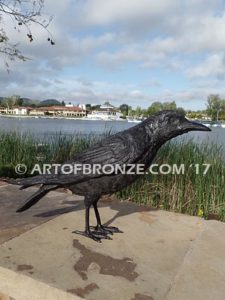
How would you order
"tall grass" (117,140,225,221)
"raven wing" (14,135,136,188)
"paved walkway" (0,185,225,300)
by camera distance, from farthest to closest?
1. "tall grass" (117,140,225,221)
2. "raven wing" (14,135,136,188)
3. "paved walkway" (0,185,225,300)

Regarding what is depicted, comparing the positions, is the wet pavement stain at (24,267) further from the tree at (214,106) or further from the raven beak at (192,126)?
the tree at (214,106)

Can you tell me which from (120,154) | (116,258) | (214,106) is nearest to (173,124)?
(120,154)

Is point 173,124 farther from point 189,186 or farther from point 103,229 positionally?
point 189,186

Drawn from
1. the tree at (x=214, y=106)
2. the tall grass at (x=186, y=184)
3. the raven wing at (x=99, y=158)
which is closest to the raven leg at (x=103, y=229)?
the raven wing at (x=99, y=158)

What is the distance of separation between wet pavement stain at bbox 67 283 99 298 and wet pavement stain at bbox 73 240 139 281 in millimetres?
107

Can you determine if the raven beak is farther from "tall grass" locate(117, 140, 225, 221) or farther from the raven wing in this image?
"tall grass" locate(117, 140, 225, 221)

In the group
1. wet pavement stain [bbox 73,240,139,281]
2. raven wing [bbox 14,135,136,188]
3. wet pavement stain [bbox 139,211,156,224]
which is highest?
raven wing [bbox 14,135,136,188]

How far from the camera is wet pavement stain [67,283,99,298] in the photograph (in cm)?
211

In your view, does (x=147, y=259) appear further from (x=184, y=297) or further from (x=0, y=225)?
(x=0, y=225)

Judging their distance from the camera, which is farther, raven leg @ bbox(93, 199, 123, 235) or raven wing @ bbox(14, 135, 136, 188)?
raven leg @ bbox(93, 199, 123, 235)

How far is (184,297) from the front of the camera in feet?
7.01

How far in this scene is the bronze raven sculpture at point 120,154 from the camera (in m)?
2.65

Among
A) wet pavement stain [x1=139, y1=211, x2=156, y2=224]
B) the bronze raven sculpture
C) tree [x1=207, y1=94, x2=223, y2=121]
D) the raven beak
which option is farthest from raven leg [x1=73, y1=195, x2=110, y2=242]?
tree [x1=207, y1=94, x2=223, y2=121]
